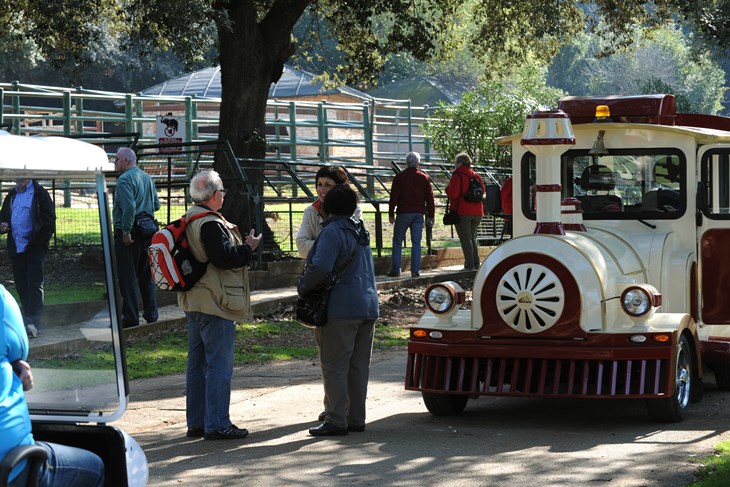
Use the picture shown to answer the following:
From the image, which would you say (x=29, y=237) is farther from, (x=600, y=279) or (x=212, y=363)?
(x=600, y=279)

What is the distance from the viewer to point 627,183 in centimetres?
991

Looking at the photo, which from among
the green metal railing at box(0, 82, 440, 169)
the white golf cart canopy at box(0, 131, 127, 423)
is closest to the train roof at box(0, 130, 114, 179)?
the white golf cart canopy at box(0, 131, 127, 423)

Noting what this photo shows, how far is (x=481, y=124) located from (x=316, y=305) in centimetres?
2184

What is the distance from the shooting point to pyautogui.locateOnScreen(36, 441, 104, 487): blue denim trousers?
451cm

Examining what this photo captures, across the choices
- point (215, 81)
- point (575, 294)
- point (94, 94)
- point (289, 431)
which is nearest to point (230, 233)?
point (289, 431)

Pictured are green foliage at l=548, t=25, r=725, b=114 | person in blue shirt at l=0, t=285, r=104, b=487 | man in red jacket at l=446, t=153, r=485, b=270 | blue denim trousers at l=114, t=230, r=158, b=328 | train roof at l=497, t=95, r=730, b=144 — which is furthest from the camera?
green foliage at l=548, t=25, r=725, b=114

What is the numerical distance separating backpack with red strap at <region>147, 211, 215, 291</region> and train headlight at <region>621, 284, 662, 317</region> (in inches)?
112

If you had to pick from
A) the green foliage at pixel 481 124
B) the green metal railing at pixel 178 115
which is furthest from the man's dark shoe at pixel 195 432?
the green foliage at pixel 481 124

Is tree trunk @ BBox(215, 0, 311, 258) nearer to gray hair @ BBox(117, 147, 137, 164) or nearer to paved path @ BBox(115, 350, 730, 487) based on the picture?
gray hair @ BBox(117, 147, 137, 164)

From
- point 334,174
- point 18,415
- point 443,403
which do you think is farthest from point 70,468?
point 443,403

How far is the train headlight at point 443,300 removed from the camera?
29.4 feet

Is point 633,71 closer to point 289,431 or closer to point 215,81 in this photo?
point 215,81

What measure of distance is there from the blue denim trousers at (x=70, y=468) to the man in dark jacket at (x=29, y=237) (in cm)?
71

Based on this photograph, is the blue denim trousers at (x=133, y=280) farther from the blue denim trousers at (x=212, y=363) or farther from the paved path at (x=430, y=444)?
the blue denim trousers at (x=212, y=363)
